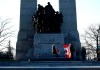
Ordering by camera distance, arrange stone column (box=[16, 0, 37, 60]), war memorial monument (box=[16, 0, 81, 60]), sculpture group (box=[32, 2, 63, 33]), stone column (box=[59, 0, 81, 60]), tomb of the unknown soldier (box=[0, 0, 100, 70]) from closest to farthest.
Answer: tomb of the unknown soldier (box=[0, 0, 100, 70])
war memorial monument (box=[16, 0, 81, 60])
sculpture group (box=[32, 2, 63, 33])
stone column (box=[59, 0, 81, 60])
stone column (box=[16, 0, 37, 60])

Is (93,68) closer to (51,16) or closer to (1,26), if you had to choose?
(51,16)

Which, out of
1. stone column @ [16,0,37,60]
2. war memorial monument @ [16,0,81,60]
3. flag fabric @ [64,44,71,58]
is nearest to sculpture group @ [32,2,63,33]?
war memorial monument @ [16,0,81,60]

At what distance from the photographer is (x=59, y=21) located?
33781mm

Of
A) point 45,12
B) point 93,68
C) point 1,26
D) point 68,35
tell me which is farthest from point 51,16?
point 93,68

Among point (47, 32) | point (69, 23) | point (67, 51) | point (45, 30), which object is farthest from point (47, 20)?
point (67, 51)

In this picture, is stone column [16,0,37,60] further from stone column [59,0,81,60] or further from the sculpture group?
stone column [59,0,81,60]

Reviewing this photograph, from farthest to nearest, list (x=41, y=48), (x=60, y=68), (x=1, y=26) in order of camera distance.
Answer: (x=1, y=26) → (x=41, y=48) → (x=60, y=68)

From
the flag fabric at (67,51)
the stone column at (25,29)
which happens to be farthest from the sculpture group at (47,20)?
the flag fabric at (67,51)

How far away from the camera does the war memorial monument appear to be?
32.1 meters

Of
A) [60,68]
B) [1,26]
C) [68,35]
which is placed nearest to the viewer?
[60,68]

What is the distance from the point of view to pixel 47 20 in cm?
3331

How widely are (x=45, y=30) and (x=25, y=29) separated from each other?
3094mm

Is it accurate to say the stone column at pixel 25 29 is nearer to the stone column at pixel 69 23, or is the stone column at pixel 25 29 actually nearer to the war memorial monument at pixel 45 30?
the war memorial monument at pixel 45 30

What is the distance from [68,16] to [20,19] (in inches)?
205
